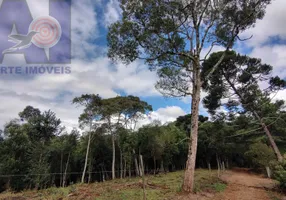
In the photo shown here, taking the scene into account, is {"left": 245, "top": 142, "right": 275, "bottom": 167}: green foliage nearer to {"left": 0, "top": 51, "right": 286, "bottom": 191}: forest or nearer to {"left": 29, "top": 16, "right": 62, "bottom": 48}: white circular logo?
{"left": 0, "top": 51, "right": 286, "bottom": 191}: forest

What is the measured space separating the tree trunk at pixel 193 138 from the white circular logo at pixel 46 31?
5906 mm

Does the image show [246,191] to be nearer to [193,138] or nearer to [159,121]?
[193,138]

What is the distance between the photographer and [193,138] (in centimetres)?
748

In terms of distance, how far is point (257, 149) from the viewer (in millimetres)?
17906

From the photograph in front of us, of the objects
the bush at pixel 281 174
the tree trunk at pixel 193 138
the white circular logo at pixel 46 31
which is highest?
the white circular logo at pixel 46 31

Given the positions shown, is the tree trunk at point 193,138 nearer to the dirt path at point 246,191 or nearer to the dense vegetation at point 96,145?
the dirt path at point 246,191

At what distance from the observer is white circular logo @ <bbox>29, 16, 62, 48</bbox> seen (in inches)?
268

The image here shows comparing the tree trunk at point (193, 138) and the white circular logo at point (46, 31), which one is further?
the tree trunk at point (193, 138)

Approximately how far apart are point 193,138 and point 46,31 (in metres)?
7.01

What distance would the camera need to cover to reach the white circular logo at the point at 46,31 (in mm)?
6816

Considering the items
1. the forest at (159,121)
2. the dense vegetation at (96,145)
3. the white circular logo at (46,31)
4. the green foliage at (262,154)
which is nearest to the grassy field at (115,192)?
the forest at (159,121)

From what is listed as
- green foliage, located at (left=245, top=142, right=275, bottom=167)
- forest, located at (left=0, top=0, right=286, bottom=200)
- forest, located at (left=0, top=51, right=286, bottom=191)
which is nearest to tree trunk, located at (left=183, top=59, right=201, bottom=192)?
forest, located at (left=0, top=0, right=286, bottom=200)

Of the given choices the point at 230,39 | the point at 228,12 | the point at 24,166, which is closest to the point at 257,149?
the point at 230,39

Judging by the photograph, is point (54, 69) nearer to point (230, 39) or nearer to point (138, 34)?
point (138, 34)
